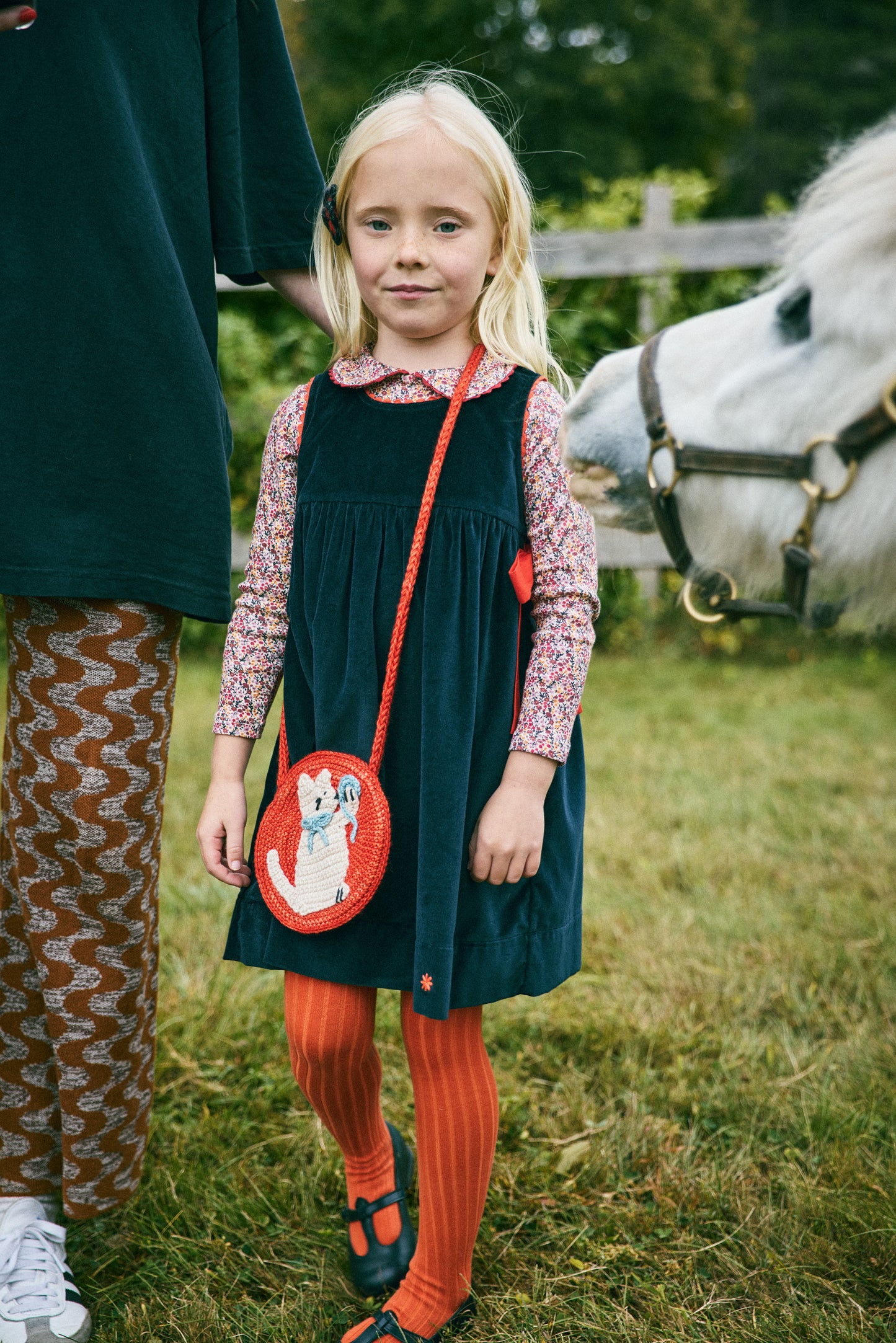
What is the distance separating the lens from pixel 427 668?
1.27 meters

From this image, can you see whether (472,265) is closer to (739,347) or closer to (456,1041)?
(739,347)

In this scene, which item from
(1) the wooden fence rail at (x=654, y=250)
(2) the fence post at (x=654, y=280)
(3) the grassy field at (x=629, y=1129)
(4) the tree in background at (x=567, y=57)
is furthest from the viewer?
(4) the tree in background at (x=567, y=57)

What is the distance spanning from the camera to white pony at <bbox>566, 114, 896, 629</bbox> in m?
1.11

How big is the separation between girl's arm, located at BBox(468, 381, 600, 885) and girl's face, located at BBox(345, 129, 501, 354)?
0.17 metres

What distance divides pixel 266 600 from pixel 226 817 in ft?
1.00

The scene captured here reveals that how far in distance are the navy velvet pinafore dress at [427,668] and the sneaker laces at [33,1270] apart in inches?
22.9

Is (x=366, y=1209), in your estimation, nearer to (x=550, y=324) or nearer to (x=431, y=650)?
(x=431, y=650)

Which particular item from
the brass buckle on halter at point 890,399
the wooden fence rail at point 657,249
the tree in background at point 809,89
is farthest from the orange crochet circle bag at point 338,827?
the tree in background at point 809,89

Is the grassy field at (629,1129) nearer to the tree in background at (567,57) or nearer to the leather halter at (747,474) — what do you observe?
the leather halter at (747,474)

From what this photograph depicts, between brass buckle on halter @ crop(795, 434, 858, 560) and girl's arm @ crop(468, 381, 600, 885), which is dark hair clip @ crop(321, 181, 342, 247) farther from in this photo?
brass buckle on halter @ crop(795, 434, 858, 560)

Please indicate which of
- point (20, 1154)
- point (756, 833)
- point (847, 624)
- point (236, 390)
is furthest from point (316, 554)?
point (236, 390)

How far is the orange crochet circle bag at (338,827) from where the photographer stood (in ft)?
4.15

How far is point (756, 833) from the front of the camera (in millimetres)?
3244

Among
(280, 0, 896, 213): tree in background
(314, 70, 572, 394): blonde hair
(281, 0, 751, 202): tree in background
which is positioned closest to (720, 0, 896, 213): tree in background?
(280, 0, 896, 213): tree in background
